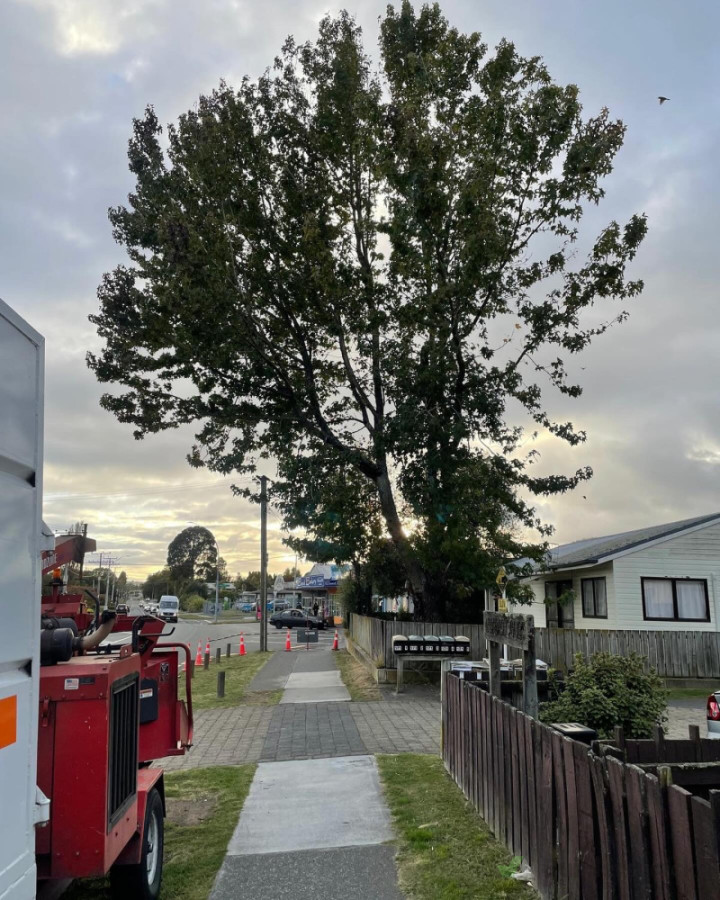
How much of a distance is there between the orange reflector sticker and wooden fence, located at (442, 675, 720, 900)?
8.89 feet

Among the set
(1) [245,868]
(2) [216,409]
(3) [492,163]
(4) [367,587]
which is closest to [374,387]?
(2) [216,409]

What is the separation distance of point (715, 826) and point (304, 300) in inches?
680

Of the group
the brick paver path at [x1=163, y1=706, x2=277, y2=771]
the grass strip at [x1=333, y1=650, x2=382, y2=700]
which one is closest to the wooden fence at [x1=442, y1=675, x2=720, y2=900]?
the brick paver path at [x1=163, y1=706, x2=277, y2=771]

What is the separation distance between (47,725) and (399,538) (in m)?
16.4

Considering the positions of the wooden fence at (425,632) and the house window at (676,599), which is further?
the house window at (676,599)

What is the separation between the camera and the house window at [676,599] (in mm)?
20828

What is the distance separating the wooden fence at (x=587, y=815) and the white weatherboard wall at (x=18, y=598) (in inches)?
106

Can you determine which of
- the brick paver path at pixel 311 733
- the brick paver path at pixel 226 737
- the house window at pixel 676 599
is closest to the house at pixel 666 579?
the house window at pixel 676 599

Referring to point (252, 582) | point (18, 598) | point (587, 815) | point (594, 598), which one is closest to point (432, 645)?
point (594, 598)

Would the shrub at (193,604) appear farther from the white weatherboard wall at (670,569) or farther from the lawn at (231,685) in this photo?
the white weatherboard wall at (670,569)

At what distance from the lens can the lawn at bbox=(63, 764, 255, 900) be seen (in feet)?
18.0

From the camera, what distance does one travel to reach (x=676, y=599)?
21.0 metres

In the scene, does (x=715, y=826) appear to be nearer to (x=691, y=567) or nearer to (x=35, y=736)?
(x=35, y=736)

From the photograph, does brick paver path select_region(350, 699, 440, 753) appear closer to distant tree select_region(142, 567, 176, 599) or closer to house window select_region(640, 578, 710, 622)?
house window select_region(640, 578, 710, 622)
